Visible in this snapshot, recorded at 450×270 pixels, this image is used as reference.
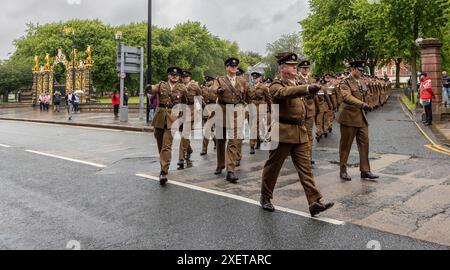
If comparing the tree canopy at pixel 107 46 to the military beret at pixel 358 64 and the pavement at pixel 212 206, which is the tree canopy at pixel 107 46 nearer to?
the pavement at pixel 212 206

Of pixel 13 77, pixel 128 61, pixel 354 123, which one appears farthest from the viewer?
pixel 13 77

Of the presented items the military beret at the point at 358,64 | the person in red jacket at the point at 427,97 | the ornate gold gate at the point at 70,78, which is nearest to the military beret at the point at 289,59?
the military beret at the point at 358,64

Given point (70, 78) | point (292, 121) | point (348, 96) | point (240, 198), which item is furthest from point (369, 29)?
point (292, 121)

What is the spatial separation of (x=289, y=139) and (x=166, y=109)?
127 inches

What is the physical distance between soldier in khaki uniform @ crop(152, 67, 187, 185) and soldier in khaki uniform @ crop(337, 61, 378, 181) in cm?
309

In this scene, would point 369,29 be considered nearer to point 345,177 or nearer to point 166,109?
point 345,177

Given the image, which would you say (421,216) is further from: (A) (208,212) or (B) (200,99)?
(B) (200,99)

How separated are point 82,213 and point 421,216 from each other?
4390mm

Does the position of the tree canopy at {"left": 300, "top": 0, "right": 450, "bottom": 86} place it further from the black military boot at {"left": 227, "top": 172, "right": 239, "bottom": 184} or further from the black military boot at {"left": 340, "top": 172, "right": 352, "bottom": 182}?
the black military boot at {"left": 227, "top": 172, "right": 239, "bottom": 184}

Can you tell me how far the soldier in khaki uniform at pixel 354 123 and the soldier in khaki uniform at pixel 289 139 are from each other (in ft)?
7.48

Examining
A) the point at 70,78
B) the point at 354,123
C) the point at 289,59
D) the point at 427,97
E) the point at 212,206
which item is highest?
the point at 70,78

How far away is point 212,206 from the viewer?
6.01 meters

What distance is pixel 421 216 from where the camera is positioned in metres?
5.39

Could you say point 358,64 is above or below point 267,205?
above
